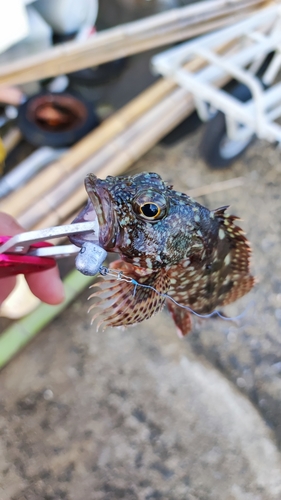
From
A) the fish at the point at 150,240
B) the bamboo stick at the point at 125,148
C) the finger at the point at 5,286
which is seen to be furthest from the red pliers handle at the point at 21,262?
the bamboo stick at the point at 125,148

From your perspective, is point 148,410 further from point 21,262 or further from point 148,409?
point 21,262

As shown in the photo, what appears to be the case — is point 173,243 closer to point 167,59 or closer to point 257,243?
point 257,243

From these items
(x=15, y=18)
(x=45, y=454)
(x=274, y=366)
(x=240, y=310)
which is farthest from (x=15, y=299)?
(x=15, y=18)

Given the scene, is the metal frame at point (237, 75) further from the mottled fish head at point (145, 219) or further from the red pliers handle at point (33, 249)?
the red pliers handle at point (33, 249)

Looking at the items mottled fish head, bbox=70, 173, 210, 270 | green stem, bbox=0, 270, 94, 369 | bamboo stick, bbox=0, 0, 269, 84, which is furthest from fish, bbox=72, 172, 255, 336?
bamboo stick, bbox=0, 0, 269, 84

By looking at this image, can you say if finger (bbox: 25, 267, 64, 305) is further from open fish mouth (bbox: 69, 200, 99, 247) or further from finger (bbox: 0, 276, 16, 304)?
open fish mouth (bbox: 69, 200, 99, 247)

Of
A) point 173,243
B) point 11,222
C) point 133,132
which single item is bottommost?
point 173,243
